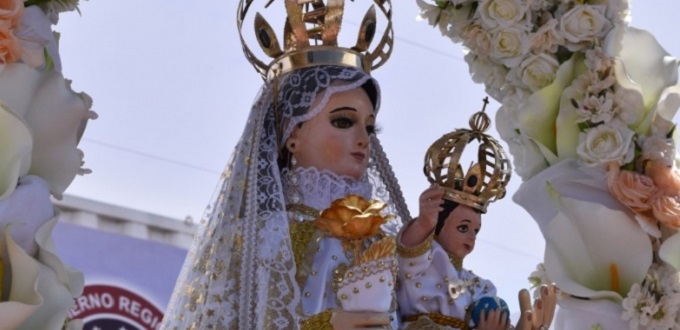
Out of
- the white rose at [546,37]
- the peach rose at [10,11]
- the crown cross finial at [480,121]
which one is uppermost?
the white rose at [546,37]

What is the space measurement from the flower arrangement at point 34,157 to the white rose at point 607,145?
137 cm

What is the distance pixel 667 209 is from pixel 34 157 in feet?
5.44

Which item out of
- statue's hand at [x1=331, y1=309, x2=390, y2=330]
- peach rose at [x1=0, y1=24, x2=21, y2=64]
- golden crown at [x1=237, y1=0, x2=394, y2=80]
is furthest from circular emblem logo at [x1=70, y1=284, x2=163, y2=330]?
peach rose at [x1=0, y1=24, x2=21, y2=64]

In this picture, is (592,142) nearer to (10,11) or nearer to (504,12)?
(504,12)

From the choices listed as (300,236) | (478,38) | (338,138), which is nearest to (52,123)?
(300,236)

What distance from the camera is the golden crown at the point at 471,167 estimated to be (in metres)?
4.65

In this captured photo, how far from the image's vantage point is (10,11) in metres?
4.02

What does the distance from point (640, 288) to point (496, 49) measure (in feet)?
2.44

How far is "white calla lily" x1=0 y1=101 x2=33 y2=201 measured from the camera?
3.96m

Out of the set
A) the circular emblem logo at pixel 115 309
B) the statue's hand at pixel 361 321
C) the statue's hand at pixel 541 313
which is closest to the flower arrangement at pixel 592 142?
the statue's hand at pixel 541 313

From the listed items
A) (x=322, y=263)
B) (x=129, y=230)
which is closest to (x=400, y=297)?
(x=322, y=263)

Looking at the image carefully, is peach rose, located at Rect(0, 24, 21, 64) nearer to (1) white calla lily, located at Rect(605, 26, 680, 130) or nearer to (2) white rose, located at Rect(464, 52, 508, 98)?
(2) white rose, located at Rect(464, 52, 508, 98)

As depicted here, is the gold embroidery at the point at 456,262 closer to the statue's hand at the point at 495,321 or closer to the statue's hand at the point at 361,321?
the statue's hand at the point at 495,321

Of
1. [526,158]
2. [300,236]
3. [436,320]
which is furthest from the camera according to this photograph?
[526,158]
